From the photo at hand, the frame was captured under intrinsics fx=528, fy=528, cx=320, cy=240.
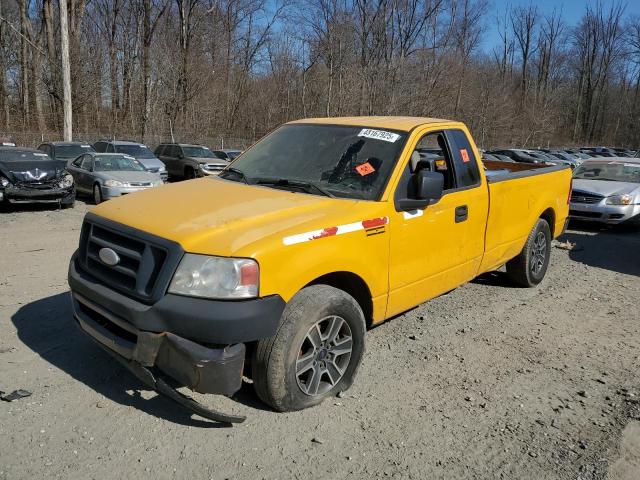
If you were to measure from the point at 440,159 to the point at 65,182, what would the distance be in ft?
32.9

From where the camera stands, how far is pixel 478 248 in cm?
505

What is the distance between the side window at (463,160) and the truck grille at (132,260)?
281cm

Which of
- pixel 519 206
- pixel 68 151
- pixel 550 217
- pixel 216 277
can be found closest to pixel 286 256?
pixel 216 277

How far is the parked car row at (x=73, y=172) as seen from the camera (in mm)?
11477

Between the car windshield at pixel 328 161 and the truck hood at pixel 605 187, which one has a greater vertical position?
the car windshield at pixel 328 161

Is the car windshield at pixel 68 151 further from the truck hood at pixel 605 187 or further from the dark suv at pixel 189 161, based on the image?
the truck hood at pixel 605 187

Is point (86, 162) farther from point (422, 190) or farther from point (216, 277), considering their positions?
point (216, 277)

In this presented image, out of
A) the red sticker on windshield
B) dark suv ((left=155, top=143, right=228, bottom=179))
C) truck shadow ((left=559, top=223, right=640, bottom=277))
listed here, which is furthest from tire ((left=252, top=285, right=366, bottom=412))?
dark suv ((left=155, top=143, right=228, bottom=179))

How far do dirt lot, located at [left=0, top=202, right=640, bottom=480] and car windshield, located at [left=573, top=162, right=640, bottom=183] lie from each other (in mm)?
7856

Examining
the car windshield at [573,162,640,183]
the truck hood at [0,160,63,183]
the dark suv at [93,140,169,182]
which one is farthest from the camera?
the dark suv at [93,140,169,182]

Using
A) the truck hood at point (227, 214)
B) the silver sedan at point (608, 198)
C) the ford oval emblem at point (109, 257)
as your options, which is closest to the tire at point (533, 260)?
the truck hood at point (227, 214)

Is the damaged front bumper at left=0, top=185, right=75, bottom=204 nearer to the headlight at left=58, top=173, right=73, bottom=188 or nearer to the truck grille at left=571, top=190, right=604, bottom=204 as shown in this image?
the headlight at left=58, top=173, right=73, bottom=188

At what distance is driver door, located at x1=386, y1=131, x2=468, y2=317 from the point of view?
4.02 meters

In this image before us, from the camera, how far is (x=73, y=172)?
1467 cm
